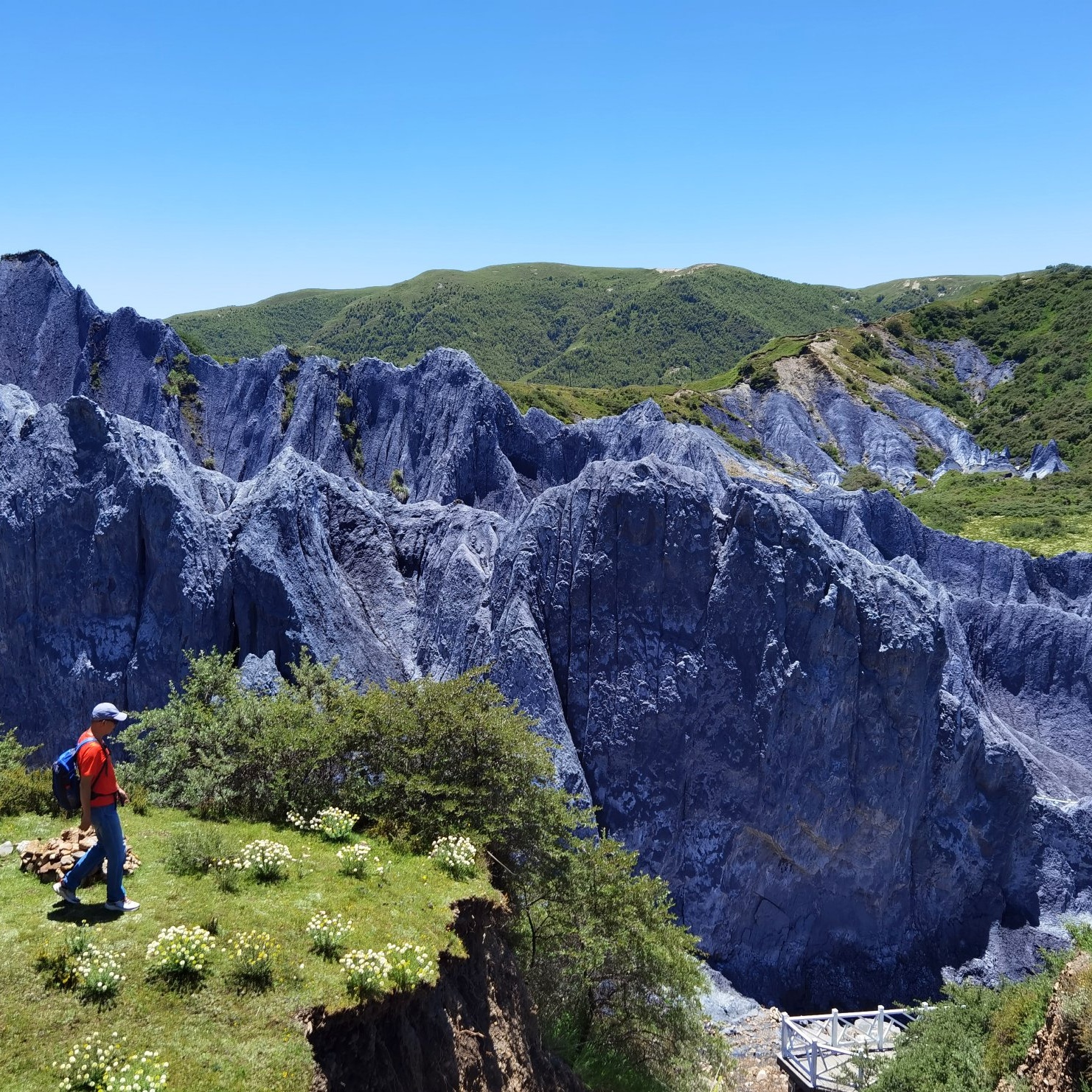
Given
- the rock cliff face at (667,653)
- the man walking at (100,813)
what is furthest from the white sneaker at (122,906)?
the rock cliff face at (667,653)

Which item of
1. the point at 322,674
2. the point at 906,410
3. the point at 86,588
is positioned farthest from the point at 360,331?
the point at 322,674

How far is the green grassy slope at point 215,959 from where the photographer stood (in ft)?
29.0

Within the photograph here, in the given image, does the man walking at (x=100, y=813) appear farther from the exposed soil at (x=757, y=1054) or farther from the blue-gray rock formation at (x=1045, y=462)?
the blue-gray rock formation at (x=1045, y=462)

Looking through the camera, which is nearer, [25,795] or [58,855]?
[58,855]

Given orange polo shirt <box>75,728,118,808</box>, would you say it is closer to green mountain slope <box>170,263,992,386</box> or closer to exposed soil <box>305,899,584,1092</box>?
exposed soil <box>305,899,584,1092</box>

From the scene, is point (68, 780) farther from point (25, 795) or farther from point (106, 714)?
point (25, 795)

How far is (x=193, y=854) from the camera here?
39.1 feet

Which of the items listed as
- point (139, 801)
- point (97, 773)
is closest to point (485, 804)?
point (139, 801)

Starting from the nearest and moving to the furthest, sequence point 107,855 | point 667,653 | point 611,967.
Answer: point 107,855 → point 611,967 → point 667,653

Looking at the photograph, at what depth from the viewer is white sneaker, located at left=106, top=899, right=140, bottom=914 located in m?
10.5

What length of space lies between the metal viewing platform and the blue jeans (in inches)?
703

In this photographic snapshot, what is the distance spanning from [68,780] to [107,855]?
959mm

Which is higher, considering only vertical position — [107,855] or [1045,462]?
[1045,462]

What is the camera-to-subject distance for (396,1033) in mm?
10680
